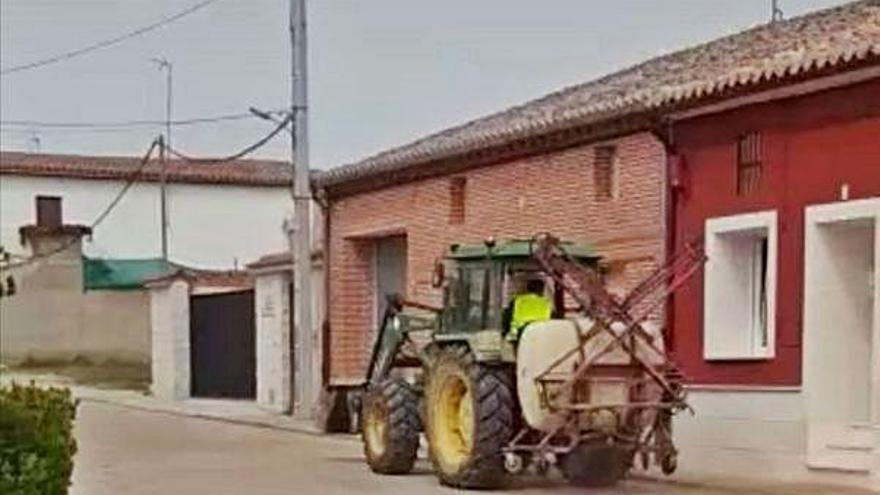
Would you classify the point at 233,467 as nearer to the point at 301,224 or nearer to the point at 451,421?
the point at 451,421

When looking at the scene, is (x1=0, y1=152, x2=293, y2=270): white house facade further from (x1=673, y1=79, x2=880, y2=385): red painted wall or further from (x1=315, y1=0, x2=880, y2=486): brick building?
(x1=673, y1=79, x2=880, y2=385): red painted wall

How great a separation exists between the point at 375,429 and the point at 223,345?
573 inches

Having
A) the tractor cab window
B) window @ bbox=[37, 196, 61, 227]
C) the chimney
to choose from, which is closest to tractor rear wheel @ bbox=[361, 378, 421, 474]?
the tractor cab window

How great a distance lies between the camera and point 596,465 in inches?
620

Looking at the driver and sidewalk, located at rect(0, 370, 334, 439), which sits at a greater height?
the driver

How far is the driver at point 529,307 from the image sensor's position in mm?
15870

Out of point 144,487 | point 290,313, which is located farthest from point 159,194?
point 144,487

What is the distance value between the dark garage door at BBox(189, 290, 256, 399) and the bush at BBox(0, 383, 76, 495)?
20.7 metres

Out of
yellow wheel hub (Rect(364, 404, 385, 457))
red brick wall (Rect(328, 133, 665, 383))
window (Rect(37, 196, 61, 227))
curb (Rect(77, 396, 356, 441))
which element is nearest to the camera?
yellow wheel hub (Rect(364, 404, 385, 457))

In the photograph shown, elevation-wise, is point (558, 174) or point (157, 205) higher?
point (558, 174)

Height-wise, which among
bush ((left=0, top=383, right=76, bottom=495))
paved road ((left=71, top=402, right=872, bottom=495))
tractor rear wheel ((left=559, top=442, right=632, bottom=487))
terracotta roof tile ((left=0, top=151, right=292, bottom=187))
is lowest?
paved road ((left=71, top=402, right=872, bottom=495))

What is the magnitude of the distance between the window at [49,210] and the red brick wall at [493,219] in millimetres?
20058

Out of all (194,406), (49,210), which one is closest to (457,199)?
(194,406)

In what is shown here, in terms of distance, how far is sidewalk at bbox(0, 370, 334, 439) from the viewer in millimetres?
25844
